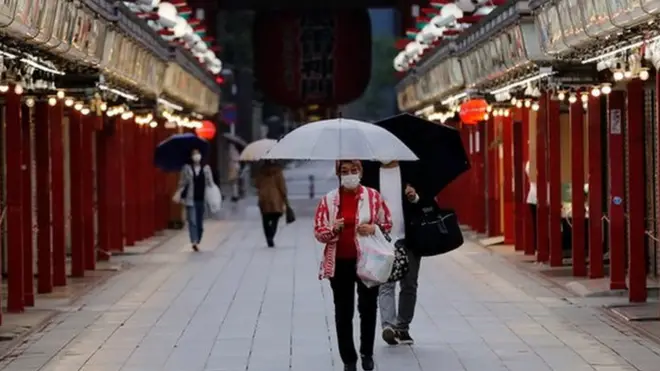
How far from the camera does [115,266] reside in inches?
1024

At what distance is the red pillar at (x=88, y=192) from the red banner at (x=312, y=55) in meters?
31.2

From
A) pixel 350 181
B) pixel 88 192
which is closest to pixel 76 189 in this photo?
pixel 88 192

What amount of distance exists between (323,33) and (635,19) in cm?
4266

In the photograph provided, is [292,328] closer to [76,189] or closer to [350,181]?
[350,181]

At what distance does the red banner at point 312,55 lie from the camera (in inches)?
2222

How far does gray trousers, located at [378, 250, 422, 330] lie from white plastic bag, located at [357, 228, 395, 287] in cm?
181

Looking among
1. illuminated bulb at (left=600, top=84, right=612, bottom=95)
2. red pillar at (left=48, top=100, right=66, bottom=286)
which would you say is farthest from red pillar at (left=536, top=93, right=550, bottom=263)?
red pillar at (left=48, top=100, right=66, bottom=286)

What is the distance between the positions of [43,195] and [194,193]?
379 inches

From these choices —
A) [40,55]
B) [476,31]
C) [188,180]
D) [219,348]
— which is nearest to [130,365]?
[219,348]

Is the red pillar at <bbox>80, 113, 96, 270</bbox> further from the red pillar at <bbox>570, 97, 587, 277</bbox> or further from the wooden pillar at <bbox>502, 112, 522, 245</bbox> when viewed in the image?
the wooden pillar at <bbox>502, 112, 522, 245</bbox>

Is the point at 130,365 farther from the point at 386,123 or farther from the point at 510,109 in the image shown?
the point at 510,109

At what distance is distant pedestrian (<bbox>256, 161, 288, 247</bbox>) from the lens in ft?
104

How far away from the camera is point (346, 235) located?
1319 centimetres

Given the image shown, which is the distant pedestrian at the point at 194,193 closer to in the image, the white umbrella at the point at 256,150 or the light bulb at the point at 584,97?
the white umbrella at the point at 256,150
